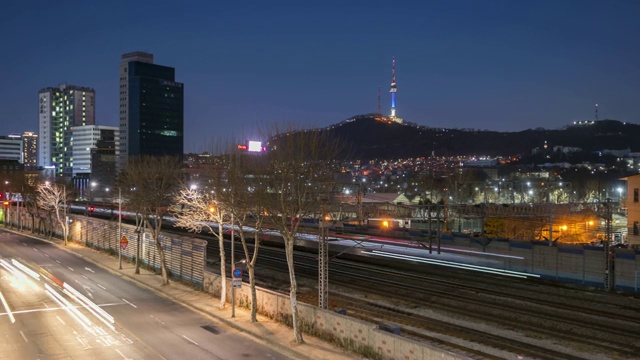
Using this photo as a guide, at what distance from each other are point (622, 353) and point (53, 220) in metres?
62.5

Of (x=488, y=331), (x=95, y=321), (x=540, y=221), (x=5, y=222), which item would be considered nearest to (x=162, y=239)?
(x=95, y=321)

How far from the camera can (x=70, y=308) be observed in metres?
26.0

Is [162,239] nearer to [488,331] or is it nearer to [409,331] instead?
[409,331]

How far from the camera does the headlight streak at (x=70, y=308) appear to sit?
22703mm

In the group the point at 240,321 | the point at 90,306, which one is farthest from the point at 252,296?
the point at 90,306

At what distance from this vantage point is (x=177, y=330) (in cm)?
2239

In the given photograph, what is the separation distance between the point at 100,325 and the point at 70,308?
4.12m

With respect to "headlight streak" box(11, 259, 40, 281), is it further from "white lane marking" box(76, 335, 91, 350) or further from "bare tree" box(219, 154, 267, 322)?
"bare tree" box(219, 154, 267, 322)

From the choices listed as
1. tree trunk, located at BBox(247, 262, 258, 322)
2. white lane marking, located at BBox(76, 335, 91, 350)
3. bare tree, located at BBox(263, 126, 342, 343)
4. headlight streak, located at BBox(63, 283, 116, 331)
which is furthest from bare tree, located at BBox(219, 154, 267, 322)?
white lane marking, located at BBox(76, 335, 91, 350)

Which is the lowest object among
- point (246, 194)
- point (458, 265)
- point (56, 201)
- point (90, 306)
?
point (458, 265)

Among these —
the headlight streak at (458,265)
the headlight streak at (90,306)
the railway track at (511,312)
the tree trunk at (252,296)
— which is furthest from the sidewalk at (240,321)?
the headlight streak at (458,265)

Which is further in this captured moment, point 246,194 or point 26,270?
point 26,270

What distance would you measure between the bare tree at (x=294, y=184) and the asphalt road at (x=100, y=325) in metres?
3.52

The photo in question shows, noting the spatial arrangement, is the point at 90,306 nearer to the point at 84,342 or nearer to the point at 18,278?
the point at 84,342
